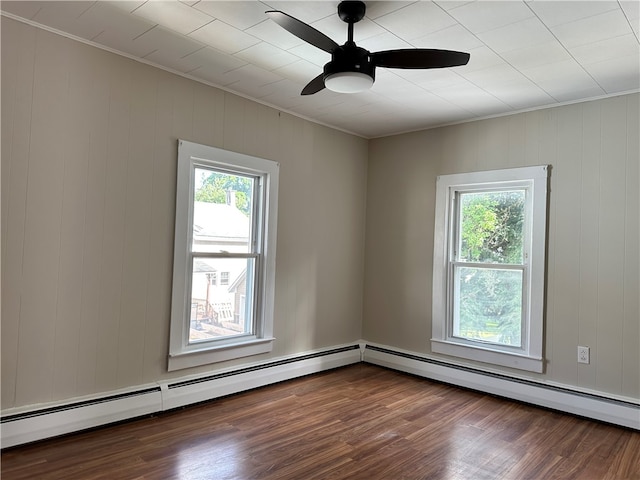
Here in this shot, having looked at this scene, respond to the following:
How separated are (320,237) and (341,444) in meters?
2.11

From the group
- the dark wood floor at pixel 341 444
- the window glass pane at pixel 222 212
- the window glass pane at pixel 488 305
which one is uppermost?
the window glass pane at pixel 222 212

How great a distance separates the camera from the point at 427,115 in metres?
4.05

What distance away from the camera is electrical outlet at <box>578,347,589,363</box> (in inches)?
134

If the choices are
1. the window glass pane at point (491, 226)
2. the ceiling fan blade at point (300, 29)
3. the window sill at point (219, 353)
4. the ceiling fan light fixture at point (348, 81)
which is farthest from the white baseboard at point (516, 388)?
the ceiling fan blade at point (300, 29)

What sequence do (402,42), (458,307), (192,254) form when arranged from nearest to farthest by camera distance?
(402,42) → (192,254) → (458,307)

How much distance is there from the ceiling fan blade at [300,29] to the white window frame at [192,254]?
4.91 ft

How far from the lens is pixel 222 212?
11.9 feet

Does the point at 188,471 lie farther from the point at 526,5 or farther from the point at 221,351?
the point at 526,5

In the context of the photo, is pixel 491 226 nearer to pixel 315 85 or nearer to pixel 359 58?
pixel 315 85

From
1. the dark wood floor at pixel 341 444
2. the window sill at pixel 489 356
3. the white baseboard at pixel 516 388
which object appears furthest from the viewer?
the window sill at pixel 489 356

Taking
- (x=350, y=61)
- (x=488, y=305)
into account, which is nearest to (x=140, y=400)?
(x=350, y=61)

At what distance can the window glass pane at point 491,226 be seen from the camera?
3861 mm

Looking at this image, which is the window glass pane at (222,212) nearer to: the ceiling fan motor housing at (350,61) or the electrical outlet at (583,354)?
the ceiling fan motor housing at (350,61)

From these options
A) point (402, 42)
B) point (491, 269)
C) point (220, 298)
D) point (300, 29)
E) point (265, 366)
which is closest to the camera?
point (300, 29)
